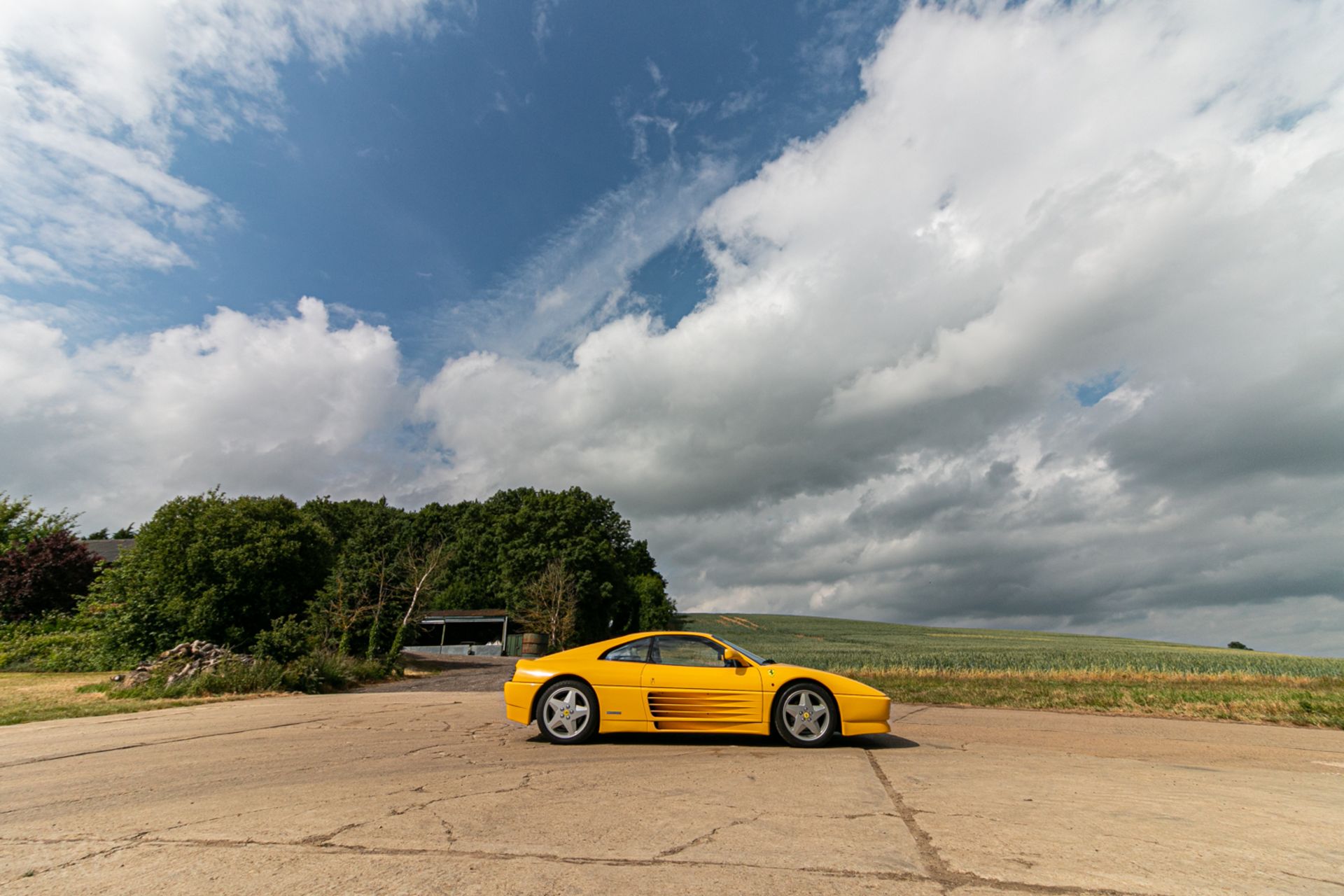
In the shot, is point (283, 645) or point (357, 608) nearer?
point (283, 645)

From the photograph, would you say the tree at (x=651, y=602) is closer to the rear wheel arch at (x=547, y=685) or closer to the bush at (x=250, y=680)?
the bush at (x=250, y=680)

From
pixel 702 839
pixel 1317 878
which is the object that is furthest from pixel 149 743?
pixel 1317 878

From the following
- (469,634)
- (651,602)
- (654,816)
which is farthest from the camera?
(651,602)

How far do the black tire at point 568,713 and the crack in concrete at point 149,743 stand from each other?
13.1 ft

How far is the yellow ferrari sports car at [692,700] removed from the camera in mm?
7289

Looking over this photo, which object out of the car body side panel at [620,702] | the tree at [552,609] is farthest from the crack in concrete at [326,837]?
the tree at [552,609]

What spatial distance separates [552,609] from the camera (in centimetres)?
4453

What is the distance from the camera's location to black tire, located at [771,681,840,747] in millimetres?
7258

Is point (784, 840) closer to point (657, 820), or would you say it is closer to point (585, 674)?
point (657, 820)

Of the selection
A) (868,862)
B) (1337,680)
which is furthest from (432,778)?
(1337,680)

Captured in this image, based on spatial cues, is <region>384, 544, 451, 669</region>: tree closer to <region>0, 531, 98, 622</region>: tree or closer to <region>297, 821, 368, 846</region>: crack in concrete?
<region>0, 531, 98, 622</region>: tree

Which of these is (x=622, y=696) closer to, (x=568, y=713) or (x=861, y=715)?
(x=568, y=713)

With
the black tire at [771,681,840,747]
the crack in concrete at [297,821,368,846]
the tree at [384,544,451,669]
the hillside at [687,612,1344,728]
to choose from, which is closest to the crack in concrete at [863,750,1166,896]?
the crack in concrete at [297,821,368,846]

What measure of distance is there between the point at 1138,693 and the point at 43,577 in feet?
131
